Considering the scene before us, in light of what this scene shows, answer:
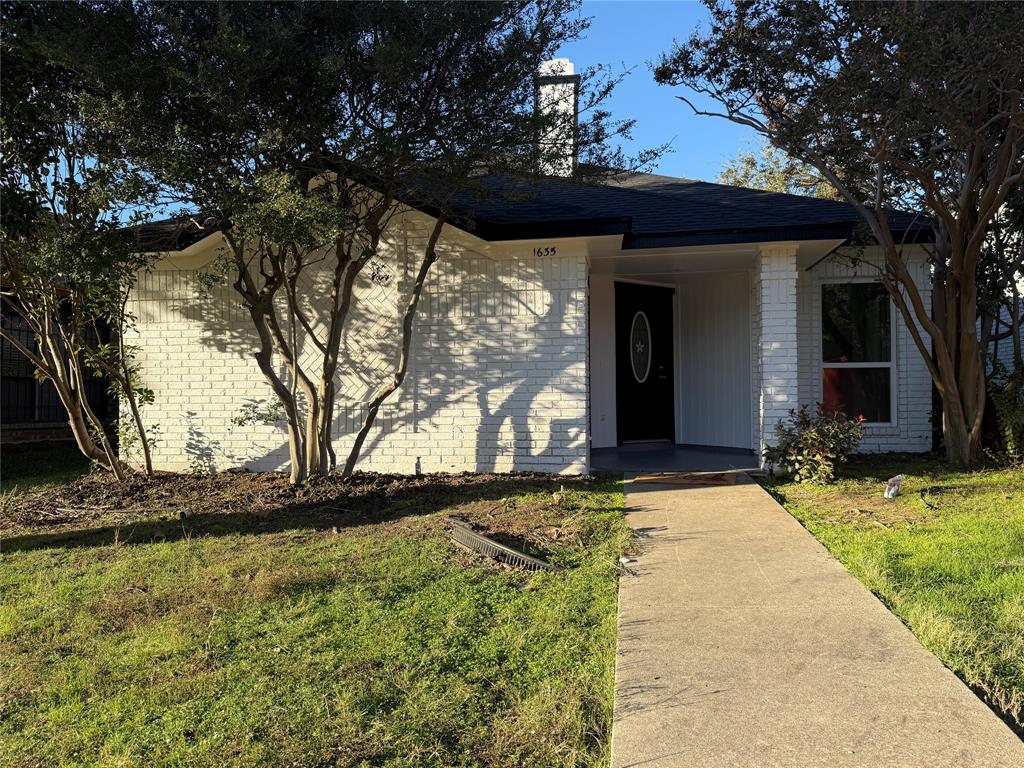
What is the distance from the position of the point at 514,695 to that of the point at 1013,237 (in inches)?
402

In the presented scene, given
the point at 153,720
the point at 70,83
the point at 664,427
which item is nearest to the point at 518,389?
the point at 664,427

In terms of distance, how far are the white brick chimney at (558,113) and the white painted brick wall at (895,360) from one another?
15.4 ft

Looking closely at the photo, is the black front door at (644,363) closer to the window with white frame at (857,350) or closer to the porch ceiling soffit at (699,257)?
the porch ceiling soffit at (699,257)

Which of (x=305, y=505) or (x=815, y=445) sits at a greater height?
(x=815, y=445)

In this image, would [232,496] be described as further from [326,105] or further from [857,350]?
[857,350]

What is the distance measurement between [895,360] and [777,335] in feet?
9.22

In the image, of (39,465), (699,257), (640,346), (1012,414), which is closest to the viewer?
(1012,414)

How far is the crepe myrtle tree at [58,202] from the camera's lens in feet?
20.4

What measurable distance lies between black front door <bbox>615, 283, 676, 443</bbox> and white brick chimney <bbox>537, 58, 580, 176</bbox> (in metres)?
3.85

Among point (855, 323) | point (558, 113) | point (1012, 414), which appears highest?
point (558, 113)

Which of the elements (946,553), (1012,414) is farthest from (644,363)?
(946,553)

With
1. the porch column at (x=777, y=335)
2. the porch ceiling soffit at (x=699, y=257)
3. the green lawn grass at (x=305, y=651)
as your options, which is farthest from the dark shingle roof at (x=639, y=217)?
the green lawn grass at (x=305, y=651)

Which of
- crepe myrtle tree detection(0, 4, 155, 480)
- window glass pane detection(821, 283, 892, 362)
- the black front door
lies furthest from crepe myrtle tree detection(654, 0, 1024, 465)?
crepe myrtle tree detection(0, 4, 155, 480)

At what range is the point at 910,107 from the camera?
6.75m
